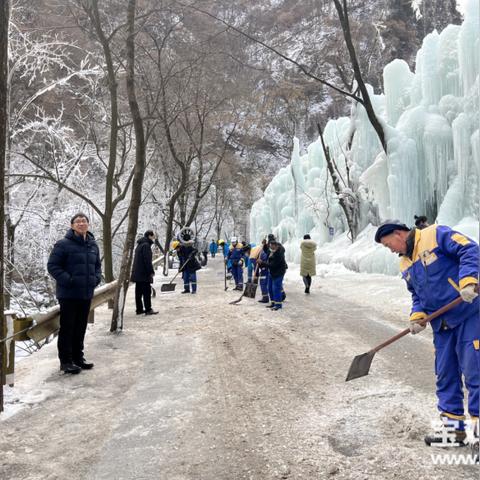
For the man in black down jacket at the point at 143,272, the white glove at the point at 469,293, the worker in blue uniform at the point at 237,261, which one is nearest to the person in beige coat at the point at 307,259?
the worker in blue uniform at the point at 237,261

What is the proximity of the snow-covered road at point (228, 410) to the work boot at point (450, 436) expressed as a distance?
0.08 metres

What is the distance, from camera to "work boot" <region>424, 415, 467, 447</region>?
3.05 m

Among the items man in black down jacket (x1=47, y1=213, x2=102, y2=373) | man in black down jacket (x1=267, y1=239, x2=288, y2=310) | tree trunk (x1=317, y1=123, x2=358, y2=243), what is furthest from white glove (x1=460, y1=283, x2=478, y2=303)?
tree trunk (x1=317, y1=123, x2=358, y2=243)

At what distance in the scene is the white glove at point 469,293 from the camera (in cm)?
274

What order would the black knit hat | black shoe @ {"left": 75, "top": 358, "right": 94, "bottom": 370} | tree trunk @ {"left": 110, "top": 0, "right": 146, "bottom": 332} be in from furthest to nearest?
tree trunk @ {"left": 110, "top": 0, "right": 146, "bottom": 332} → black shoe @ {"left": 75, "top": 358, "right": 94, "bottom": 370} → the black knit hat

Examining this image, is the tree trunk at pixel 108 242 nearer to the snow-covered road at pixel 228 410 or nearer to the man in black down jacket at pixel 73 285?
the snow-covered road at pixel 228 410

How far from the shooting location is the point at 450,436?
121 inches

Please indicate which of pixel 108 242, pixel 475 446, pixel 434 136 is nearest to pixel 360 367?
pixel 475 446

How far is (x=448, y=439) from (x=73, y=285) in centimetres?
419

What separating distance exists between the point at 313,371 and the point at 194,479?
256 cm

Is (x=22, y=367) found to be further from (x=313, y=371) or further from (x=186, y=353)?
(x=313, y=371)

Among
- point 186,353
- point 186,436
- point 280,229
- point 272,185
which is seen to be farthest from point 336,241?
point 186,436

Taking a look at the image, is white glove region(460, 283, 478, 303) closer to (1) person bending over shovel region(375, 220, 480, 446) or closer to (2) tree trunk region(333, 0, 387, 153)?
(1) person bending over shovel region(375, 220, 480, 446)

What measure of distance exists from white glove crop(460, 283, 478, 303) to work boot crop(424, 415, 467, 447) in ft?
3.22
